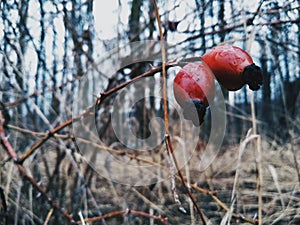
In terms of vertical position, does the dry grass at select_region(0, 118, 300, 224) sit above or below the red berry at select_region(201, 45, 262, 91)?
below

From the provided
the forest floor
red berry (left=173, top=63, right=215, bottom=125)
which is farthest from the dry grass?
red berry (left=173, top=63, right=215, bottom=125)

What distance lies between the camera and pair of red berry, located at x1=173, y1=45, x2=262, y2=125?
1.63ft

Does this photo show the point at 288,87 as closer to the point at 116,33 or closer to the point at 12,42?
the point at 116,33

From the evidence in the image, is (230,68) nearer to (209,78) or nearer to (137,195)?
(209,78)

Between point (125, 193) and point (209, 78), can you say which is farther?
point (125, 193)

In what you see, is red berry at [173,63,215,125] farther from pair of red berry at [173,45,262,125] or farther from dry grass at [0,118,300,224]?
dry grass at [0,118,300,224]

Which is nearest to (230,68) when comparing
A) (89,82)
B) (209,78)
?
(209,78)

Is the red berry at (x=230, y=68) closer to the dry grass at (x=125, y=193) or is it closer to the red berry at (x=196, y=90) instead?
the red berry at (x=196, y=90)

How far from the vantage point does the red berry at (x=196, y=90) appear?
0.50 meters

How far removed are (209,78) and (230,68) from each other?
28 mm

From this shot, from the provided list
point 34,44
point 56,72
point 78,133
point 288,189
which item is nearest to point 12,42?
point 34,44

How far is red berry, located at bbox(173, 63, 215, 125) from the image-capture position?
496 mm

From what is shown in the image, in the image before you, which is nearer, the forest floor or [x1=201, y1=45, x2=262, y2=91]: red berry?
[x1=201, y1=45, x2=262, y2=91]: red berry

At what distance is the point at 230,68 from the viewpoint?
0.50 m
